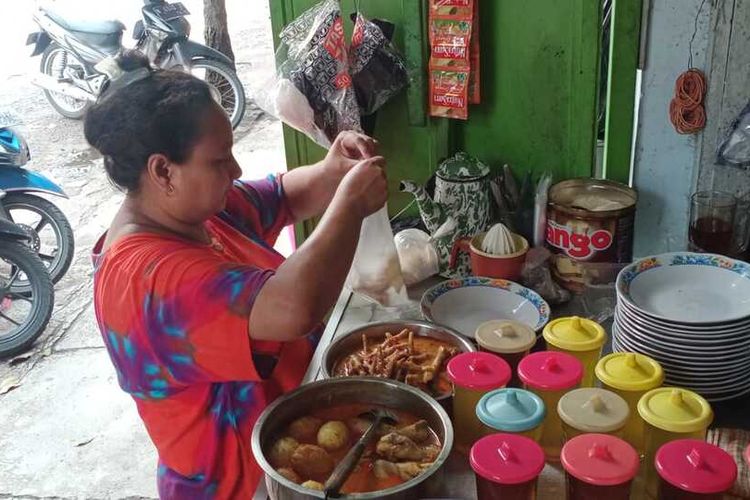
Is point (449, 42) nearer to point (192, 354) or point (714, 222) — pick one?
point (714, 222)

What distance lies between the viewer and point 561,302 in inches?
71.9

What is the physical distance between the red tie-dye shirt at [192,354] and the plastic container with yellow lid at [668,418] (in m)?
0.65

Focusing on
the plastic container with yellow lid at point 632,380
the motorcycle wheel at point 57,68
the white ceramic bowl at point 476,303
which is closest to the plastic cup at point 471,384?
the plastic container with yellow lid at point 632,380

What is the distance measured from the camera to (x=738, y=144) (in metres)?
1.76

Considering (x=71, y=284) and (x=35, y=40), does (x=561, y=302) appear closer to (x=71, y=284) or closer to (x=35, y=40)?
(x=71, y=284)

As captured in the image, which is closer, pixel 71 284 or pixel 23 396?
pixel 23 396

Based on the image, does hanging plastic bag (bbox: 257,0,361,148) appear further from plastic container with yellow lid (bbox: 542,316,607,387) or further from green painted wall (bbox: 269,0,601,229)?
plastic container with yellow lid (bbox: 542,316,607,387)

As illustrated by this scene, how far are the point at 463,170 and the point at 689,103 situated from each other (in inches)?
23.4

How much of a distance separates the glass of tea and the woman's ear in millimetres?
1246

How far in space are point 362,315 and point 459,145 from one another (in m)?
0.71

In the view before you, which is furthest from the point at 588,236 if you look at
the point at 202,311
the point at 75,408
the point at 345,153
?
the point at 75,408

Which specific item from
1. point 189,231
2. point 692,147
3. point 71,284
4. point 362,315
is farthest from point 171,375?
point 71,284

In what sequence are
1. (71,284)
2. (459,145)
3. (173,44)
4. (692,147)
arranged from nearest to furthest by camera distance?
(692,147)
(459,145)
(71,284)
(173,44)

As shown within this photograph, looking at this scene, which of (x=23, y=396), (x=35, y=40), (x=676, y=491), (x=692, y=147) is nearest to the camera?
(x=676, y=491)
